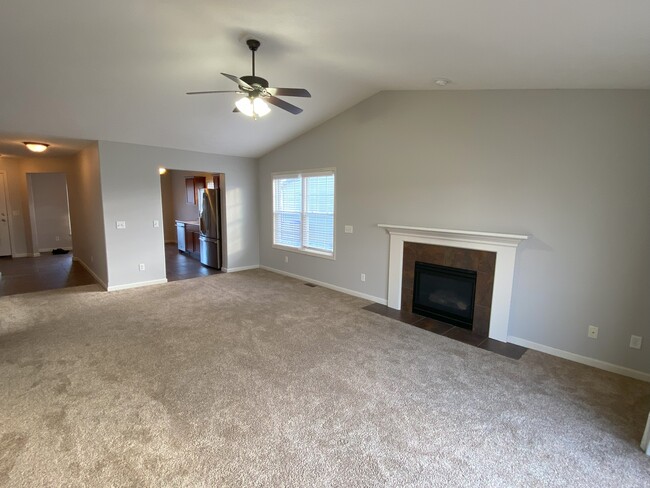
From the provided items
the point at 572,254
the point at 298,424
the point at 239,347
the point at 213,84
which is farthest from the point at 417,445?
the point at 213,84

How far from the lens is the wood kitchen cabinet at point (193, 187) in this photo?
359 inches

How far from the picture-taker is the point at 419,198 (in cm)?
434

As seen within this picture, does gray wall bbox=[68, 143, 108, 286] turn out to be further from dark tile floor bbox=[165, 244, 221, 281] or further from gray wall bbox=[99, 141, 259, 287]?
dark tile floor bbox=[165, 244, 221, 281]

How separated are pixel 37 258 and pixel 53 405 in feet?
26.3

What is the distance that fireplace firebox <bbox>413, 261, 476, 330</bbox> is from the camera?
3992 millimetres

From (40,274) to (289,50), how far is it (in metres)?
6.92

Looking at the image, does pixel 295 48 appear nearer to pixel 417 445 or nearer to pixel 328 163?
pixel 328 163

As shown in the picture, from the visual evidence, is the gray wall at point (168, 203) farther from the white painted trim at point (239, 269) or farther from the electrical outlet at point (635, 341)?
the electrical outlet at point (635, 341)

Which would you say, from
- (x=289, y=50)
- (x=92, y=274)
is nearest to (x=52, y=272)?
(x=92, y=274)

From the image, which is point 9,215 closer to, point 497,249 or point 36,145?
point 36,145

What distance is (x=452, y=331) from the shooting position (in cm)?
391

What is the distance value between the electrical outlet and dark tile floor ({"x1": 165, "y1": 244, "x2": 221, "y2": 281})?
6469 millimetres

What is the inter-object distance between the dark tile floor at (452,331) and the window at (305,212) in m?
1.55

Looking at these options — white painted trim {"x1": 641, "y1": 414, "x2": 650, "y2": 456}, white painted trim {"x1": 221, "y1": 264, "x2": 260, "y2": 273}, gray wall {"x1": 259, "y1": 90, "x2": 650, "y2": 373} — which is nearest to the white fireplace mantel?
gray wall {"x1": 259, "y1": 90, "x2": 650, "y2": 373}
